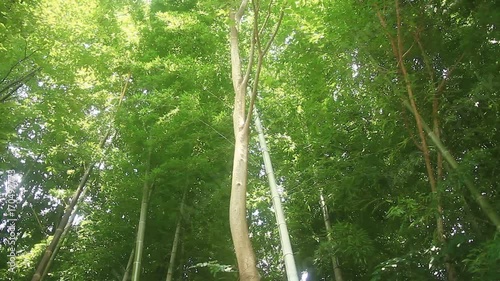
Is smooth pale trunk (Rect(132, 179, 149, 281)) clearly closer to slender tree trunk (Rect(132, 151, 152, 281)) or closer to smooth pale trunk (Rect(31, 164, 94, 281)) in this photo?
slender tree trunk (Rect(132, 151, 152, 281))

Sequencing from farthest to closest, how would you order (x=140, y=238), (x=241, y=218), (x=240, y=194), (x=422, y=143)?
(x=140, y=238), (x=422, y=143), (x=240, y=194), (x=241, y=218)

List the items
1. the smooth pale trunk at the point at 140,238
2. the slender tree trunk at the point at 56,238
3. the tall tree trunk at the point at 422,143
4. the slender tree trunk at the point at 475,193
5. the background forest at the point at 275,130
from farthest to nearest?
the smooth pale trunk at the point at 140,238 < the slender tree trunk at the point at 56,238 < the background forest at the point at 275,130 < the tall tree trunk at the point at 422,143 < the slender tree trunk at the point at 475,193

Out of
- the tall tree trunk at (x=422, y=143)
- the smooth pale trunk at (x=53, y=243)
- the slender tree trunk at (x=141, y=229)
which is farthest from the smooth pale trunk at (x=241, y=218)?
the smooth pale trunk at (x=53, y=243)

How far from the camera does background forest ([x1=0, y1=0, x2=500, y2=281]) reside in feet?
10.1

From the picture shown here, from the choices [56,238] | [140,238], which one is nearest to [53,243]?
[56,238]

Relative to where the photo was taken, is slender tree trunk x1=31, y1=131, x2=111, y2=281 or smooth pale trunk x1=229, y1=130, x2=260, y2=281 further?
slender tree trunk x1=31, y1=131, x2=111, y2=281

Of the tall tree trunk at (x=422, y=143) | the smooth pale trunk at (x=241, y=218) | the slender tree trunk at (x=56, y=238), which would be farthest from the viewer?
the slender tree trunk at (x=56, y=238)

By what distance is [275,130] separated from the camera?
496 centimetres

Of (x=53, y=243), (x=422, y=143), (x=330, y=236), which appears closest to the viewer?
(x=422, y=143)

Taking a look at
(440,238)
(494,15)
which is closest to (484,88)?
(494,15)

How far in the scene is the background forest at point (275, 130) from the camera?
10.1 ft

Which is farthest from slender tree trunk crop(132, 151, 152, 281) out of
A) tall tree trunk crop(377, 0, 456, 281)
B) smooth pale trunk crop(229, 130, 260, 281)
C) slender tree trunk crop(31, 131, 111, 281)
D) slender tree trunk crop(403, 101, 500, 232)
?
slender tree trunk crop(403, 101, 500, 232)

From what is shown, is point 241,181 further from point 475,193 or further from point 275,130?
point 275,130

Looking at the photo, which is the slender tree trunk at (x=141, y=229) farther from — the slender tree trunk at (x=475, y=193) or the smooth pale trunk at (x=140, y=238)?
the slender tree trunk at (x=475, y=193)
